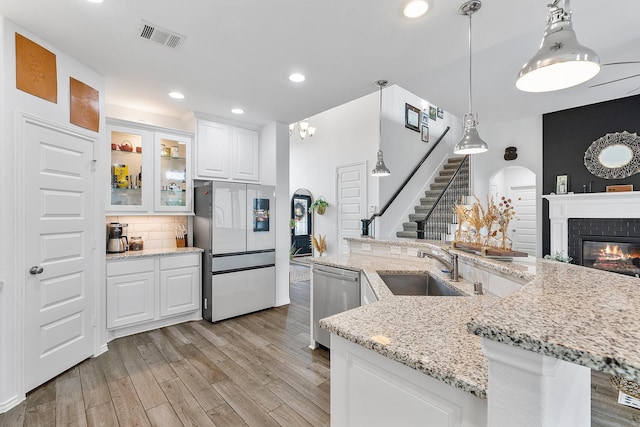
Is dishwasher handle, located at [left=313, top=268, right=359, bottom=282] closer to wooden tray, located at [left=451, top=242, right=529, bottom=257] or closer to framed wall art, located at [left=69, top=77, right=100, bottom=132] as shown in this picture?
wooden tray, located at [left=451, top=242, right=529, bottom=257]

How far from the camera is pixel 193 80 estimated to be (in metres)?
3.08

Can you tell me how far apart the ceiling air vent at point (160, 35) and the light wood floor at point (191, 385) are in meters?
2.78

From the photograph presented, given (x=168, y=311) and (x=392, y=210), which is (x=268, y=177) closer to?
(x=168, y=311)

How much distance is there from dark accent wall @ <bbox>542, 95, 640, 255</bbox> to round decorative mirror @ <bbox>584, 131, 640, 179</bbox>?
0.06 metres

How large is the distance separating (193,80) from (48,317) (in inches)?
99.1

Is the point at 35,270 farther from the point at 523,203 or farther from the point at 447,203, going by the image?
the point at 523,203

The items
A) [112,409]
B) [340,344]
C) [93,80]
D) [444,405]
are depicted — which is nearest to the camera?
[444,405]

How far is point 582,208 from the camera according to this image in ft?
14.7

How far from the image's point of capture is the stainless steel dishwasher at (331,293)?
8.75 feet

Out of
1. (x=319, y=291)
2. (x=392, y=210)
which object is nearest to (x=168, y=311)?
(x=319, y=291)

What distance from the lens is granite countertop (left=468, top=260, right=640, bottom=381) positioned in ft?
1.68

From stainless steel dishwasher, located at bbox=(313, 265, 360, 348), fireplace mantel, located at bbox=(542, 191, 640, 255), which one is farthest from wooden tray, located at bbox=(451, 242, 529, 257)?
fireplace mantel, located at bbox=(542, 191, 640, 255)

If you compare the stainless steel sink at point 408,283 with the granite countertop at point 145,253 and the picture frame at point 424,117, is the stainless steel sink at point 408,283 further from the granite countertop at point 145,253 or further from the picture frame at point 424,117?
the picture frame at point 424,117

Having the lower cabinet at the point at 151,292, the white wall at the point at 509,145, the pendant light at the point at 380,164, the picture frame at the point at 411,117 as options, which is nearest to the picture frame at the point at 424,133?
the picture frame at the point at 411,117
